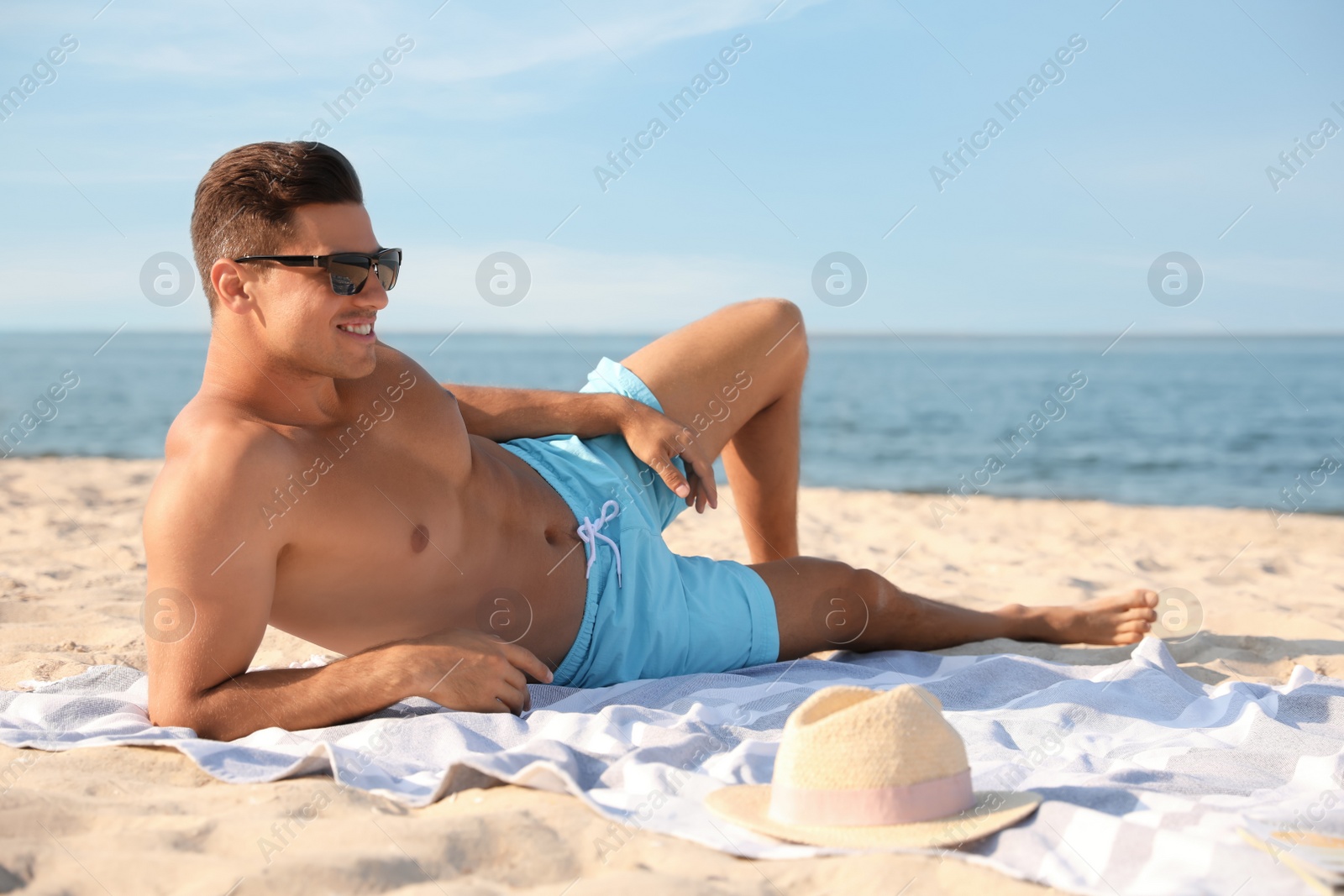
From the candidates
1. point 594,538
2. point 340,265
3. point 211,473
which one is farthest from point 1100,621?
point 211,473

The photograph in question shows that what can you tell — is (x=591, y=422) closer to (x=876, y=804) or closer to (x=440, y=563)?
(x=440, y=563)

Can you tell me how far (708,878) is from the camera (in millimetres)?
1677

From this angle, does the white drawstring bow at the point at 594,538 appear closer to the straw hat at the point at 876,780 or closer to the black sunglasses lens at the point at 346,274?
the black sunglasses lens at the point at 346,274

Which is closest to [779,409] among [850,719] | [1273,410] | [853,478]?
[850,719]

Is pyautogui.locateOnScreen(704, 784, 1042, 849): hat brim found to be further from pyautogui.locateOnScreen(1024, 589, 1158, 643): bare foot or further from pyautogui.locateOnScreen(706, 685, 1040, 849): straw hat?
pyautogui.locateOnScreen(1024, 589, 1158, 643): bare foot

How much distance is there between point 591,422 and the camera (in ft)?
10.7

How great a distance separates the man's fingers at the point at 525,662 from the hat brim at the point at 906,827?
0.75m

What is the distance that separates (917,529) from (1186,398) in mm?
17694

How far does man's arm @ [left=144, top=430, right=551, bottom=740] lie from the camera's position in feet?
7.16

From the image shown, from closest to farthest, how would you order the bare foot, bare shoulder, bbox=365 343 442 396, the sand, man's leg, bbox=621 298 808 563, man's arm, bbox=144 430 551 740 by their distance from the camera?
the sand → man's arm, bbox=144 430 551 740 → bare shoulder, bbox=365 343 442 396 → man's leg, bbox=621 298 808 563 → the bare foot

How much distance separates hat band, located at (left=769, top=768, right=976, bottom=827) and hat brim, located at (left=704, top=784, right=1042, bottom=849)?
0.01 m

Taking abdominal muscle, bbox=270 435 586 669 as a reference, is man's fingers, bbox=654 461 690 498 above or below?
→ above

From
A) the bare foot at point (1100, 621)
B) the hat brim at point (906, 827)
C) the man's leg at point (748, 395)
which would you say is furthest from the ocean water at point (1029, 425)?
the hat brim at point (906, 827)

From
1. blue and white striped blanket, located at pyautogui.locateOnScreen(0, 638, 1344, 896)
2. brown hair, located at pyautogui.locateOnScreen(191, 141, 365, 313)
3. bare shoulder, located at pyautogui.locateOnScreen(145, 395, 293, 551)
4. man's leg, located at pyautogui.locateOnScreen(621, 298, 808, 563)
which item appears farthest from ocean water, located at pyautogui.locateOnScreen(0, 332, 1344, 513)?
bare shoulder, located at pyautogui.locateOnScreen(145, 395, 293, 551)
